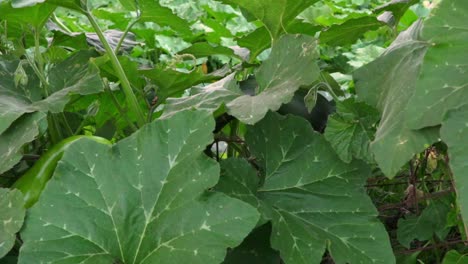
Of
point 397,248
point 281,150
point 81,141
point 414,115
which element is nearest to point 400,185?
point 397,248

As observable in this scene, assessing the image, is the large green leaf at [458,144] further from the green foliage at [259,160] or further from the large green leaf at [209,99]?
the large green leaf at [209,99]

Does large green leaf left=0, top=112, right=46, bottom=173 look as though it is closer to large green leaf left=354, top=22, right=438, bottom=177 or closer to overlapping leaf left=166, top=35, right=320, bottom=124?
overlapping leaf left=166, top=35, right=320, bottom=124

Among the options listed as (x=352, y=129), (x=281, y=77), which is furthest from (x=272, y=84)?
(x=352, y=129)

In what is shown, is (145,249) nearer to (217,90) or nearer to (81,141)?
(81,141)

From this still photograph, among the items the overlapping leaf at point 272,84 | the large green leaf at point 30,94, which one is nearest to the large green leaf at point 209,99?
the overlapping leaf at point 272,84

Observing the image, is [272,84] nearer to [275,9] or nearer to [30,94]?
[275,9]

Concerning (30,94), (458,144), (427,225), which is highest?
(458,144)

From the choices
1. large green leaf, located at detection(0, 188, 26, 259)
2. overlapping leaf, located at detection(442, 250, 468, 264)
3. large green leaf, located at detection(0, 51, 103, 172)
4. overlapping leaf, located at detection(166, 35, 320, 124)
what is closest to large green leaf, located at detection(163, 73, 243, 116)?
overlapping leaf, located at detection(166, 35, 320, 124)
